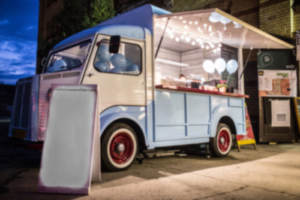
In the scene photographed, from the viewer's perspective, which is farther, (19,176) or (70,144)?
(19,176)

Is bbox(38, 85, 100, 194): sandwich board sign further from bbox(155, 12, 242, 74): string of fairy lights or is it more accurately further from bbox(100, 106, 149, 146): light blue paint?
bbox(155, 12, 242, 74): string of fairy lights

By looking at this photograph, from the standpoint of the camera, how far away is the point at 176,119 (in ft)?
17.1

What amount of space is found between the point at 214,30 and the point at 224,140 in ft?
9.41

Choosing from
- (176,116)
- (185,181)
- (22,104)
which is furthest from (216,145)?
(22,104)

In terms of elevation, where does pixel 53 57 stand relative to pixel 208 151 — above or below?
above

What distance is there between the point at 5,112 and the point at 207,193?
4432cm

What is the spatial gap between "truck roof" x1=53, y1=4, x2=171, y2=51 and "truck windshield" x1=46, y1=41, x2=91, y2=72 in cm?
13

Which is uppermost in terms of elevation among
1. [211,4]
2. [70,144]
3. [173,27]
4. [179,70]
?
[211,4]

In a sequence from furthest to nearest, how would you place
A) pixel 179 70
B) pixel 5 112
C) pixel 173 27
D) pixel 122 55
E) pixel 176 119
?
pixel 5 112
pixel 179 70
pixel 173 27
pixel 176 119
pixel 122 55

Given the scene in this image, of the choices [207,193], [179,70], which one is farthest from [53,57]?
[179,70]

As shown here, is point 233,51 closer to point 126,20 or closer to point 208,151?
point 208,151

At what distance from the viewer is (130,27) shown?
4727 mm

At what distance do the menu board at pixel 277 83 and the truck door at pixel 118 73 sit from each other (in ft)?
19.7

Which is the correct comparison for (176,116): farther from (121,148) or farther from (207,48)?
(207,48)
